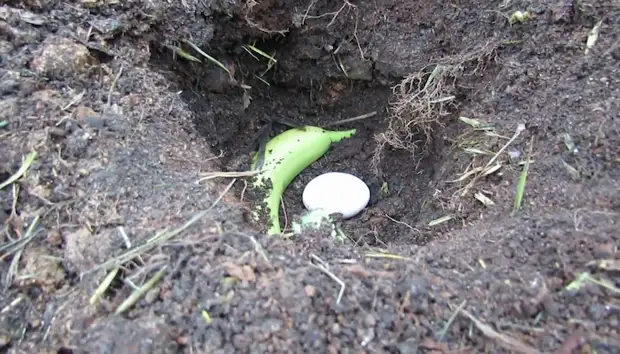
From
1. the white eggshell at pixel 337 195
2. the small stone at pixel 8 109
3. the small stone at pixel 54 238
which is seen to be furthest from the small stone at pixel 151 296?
the white eggshell at pixel 337 195

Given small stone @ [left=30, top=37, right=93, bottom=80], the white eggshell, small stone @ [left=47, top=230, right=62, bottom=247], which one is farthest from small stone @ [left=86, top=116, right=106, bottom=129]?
the white eggshell

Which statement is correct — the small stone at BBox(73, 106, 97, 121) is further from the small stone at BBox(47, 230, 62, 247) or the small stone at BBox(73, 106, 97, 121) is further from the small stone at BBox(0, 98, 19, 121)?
the small stone at BBox(47, 230, 62, 247)

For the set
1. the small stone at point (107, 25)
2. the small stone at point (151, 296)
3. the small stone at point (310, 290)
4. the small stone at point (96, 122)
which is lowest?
the small stone at point (151, 296)

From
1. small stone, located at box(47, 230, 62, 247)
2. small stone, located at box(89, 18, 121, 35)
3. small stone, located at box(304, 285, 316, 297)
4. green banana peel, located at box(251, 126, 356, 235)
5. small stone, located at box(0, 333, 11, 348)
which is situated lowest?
green banana peel, located at box(251, 126, 356, 235)

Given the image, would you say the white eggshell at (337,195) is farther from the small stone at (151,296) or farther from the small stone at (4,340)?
the small stone at (4,340)

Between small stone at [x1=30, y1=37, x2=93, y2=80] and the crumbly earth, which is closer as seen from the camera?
the crumbly earth

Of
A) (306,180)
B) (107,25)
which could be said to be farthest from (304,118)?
(107,25)

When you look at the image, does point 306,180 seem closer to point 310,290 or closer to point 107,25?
point 107,25
